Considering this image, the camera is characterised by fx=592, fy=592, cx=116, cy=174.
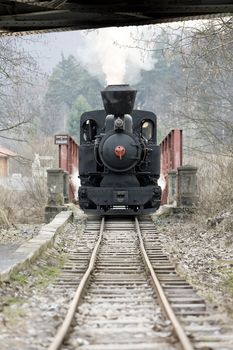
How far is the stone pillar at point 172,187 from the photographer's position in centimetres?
1842

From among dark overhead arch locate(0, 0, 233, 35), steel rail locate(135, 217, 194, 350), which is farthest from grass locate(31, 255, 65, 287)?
dark overhead arch locate(0, 0, 233, 35)

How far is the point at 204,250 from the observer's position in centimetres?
1135

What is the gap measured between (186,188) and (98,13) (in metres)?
10.3

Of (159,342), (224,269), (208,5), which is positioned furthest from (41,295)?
(208,5)

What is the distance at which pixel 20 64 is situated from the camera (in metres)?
15.3

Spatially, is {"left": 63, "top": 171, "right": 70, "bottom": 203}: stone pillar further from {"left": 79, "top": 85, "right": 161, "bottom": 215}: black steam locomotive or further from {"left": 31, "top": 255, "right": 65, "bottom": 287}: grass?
{"left": 31, "top": 255, "right": 65, "bottom": 287}: grass

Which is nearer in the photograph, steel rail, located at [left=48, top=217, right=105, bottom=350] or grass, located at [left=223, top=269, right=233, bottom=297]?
steel rail, located at [left=48, top=217, right=105, bottom=350]

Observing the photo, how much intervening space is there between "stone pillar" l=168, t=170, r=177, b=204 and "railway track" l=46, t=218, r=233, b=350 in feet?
23.7

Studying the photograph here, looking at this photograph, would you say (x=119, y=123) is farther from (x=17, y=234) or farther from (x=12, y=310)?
(x=12, y=310)

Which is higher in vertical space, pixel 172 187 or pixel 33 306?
pixel 172 187

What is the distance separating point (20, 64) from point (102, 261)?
7.16 metres

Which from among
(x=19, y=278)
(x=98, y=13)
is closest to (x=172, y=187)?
(x=19, y=278)

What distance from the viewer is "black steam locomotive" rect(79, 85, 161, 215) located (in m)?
15.2

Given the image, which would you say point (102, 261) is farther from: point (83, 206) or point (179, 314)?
point (83, 206)
